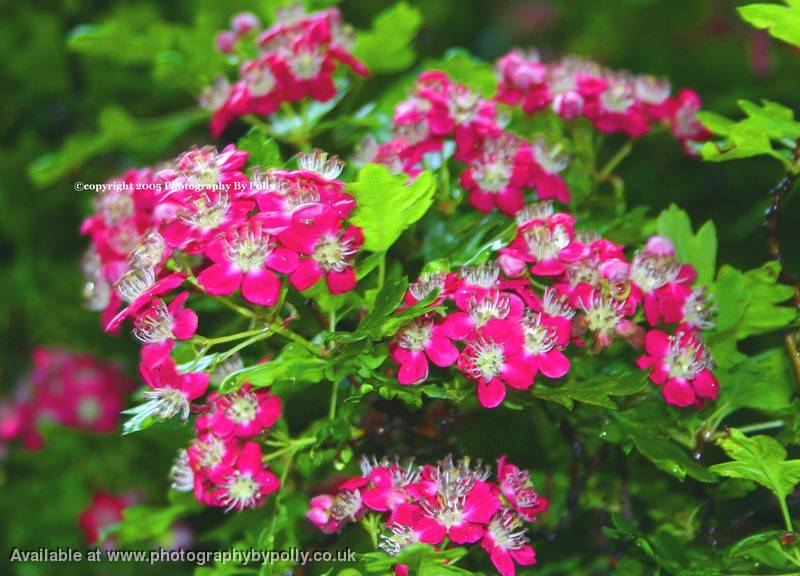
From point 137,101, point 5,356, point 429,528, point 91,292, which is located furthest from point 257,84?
point 5,356

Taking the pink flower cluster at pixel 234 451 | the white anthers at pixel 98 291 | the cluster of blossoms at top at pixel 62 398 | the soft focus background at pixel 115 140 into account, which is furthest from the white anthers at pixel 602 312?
the cluster of blossoms at top at pixel 62 398

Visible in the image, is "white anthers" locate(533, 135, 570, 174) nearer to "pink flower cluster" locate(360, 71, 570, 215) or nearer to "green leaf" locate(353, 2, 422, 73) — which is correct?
"pink flower cluster" locate(360, 71, 570, 215)

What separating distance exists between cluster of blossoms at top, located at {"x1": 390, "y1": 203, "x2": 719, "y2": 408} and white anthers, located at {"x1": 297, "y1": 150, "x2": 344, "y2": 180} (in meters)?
0.14

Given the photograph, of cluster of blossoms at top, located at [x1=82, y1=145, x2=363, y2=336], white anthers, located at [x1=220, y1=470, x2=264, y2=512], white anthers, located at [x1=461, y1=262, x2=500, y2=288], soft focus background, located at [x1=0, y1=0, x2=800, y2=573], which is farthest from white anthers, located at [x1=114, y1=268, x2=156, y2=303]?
soft focus background, located at [x1=0, y1=0, x2=800, y2=573]

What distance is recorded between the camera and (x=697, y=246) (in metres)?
1.02

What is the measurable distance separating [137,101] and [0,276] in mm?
494

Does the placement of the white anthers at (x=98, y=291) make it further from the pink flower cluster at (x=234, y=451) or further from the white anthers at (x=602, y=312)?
the white anthers at (x=602, y=312)

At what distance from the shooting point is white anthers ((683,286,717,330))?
0.93 meters

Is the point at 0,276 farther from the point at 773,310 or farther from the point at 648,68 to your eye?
the point at 773,310

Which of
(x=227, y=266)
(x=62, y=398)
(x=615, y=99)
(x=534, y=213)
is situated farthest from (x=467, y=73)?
(x=62, y=398)

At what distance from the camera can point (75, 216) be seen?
210cm

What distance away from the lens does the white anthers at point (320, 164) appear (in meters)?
0.90

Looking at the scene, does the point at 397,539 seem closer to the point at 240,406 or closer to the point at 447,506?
the point at 447,506

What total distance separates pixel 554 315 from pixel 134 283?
42cm
